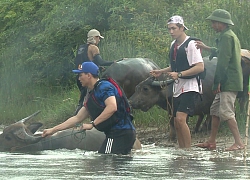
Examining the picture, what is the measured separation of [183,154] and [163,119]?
16.0 ft

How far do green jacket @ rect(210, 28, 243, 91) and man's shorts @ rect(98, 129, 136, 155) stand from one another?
79.0 inches

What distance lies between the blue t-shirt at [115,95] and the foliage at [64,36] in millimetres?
6780

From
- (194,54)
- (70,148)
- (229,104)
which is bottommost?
(70,148)

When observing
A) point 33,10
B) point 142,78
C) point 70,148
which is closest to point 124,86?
point 142,78

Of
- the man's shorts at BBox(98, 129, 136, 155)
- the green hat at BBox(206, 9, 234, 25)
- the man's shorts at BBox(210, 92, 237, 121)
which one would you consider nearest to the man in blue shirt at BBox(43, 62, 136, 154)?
the man's shorts at BBox(98, 129, 136, 155)

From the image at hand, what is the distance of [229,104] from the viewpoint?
1162cm

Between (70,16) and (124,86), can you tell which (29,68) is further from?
(124,86)

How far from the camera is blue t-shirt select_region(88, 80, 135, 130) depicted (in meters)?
9.91

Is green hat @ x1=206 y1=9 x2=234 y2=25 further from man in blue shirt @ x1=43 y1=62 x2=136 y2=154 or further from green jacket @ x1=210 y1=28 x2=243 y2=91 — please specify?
man in blue shirt @ x1=43 y1=62 x2=136 y2=154

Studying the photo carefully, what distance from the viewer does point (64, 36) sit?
22516mm

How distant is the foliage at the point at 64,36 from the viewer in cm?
1878

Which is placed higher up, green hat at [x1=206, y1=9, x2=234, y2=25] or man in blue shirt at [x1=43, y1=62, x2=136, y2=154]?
green hat at [x1=206, y1=9, x2=234, y2=25]

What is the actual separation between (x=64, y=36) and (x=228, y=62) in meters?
11.7

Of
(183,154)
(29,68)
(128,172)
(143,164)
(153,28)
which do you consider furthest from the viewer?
(29,68)
